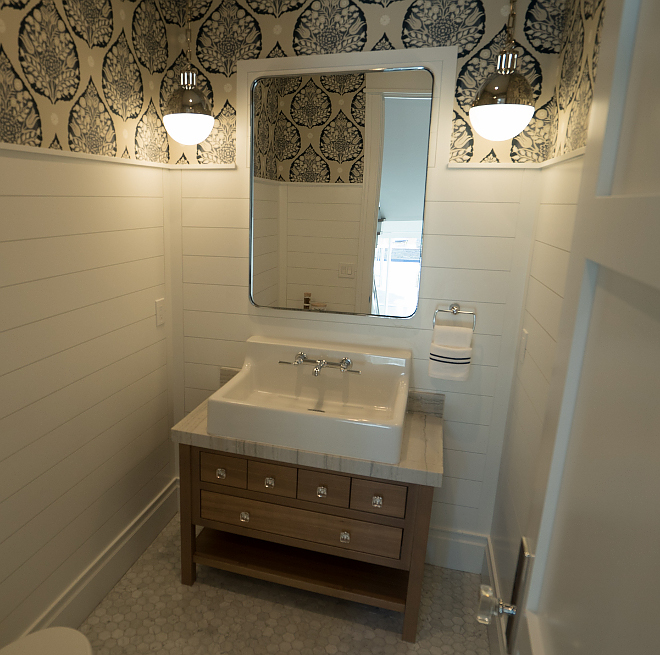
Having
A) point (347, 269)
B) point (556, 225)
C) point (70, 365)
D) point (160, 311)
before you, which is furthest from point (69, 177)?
point (556, 225)

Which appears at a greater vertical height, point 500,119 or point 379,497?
point 500,119

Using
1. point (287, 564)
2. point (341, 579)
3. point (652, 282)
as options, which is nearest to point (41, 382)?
point (287, 564)

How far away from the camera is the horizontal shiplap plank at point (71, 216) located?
1.46 metres

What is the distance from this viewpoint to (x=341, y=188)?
6.70 feet

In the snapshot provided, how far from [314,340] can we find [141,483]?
41.8 inches

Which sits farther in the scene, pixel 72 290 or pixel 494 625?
pixel 494 625

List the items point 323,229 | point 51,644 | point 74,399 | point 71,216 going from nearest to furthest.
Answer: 1. point 51,644
2. point 71,216
3. point 74,399
4. point 323,229

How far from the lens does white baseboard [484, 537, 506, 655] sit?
1.73m

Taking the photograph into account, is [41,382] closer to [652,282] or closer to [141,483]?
[141,483]

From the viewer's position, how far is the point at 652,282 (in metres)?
0.43

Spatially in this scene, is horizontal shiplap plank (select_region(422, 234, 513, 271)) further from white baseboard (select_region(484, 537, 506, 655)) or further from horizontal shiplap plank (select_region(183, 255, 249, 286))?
white baseboard (select_region(484, 537, 506, 655))

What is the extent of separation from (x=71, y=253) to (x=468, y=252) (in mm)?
1515

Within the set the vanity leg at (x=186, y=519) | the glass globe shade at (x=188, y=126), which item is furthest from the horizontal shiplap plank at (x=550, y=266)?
the vanity leg at (x=186, y=519)

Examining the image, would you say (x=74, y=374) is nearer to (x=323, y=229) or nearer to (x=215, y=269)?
(x=215, y=269)
